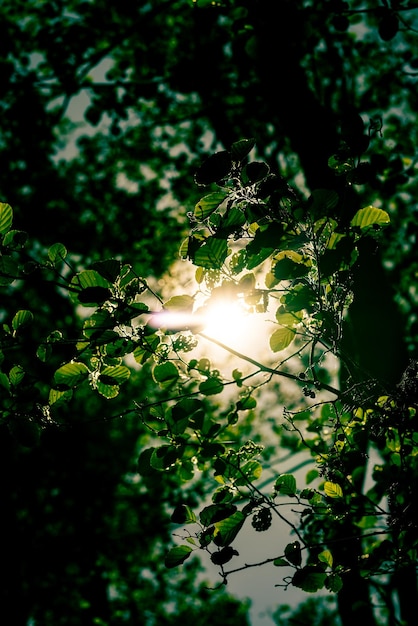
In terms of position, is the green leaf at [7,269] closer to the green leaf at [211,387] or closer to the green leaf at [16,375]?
the green leaf at [16,375]

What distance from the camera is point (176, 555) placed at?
1.58 m

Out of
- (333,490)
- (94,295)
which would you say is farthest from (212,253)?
(333,490)

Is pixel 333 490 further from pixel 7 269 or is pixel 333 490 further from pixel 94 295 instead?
pixel 7 269

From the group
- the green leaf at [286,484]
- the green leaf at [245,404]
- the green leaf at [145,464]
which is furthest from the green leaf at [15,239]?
the green leaf at [286,484]

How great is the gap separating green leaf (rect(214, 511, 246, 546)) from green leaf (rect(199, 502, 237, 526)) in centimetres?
5

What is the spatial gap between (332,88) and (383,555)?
7078 mm

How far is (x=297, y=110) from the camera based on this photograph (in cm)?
398

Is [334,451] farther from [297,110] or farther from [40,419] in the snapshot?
[297,110]

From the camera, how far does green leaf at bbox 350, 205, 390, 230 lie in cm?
130

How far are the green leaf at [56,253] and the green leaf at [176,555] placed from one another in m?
1.18

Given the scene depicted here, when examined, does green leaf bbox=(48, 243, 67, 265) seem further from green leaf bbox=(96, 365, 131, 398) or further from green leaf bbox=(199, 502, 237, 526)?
green leaf bbox=(199, 502, 237, 526)

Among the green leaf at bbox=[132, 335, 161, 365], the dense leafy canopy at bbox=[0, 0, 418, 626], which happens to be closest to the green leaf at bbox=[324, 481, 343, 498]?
the dense leafy canopy at bbox=[0, 0, 418, 626]

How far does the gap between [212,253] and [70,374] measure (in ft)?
2.32

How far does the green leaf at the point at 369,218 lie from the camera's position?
130 centimetres
